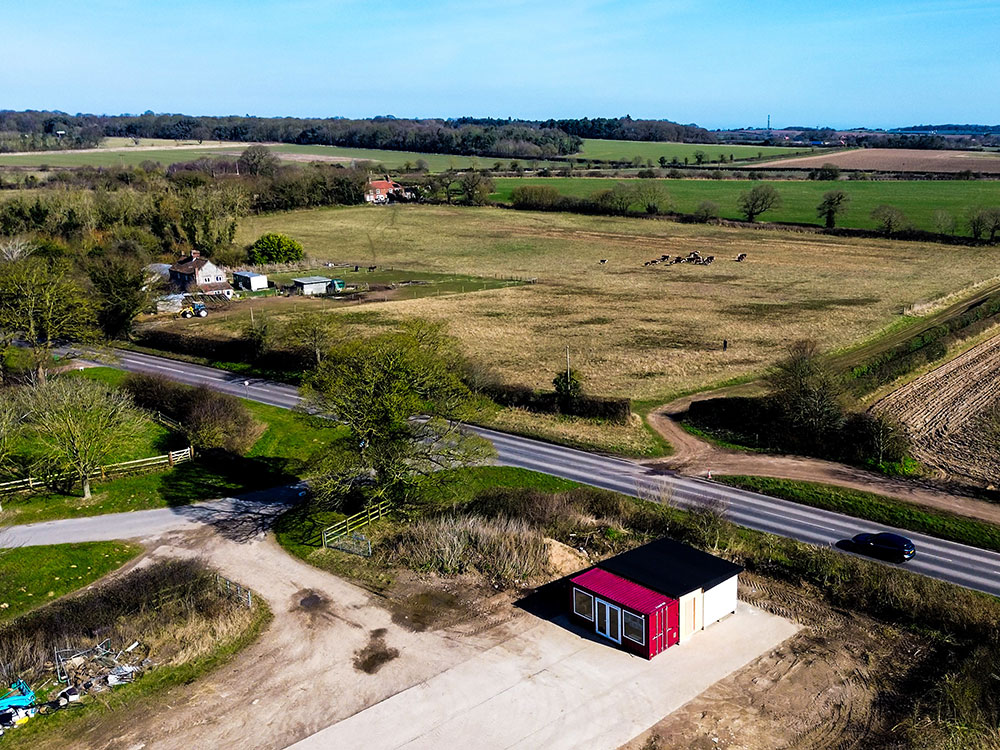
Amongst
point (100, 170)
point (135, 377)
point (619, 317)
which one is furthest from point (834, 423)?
point (100, 170)

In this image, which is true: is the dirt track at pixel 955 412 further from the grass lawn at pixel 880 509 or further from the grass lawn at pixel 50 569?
the grass lawn at pixel 50 569

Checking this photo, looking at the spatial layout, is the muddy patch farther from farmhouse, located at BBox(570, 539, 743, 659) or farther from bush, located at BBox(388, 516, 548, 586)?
farmhouse, located at BBox(570, 539, 743, 659)

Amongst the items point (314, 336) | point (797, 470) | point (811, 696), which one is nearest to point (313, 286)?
point (314, 336)

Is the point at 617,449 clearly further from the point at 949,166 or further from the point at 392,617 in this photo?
the point at 949,166

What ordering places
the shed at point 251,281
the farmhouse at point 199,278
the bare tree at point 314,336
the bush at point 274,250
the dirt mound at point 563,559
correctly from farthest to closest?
the bush at point 274,250
the shed at point 251,281
the farmhouse at point 199,278
the bare tree at point 314,336
the dirt mound at point 563,559

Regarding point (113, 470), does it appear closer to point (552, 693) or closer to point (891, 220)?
point (552, 693)

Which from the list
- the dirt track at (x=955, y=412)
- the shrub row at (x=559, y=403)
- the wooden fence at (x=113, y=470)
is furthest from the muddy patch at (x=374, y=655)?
the dirt track at (x=955, y=412)
